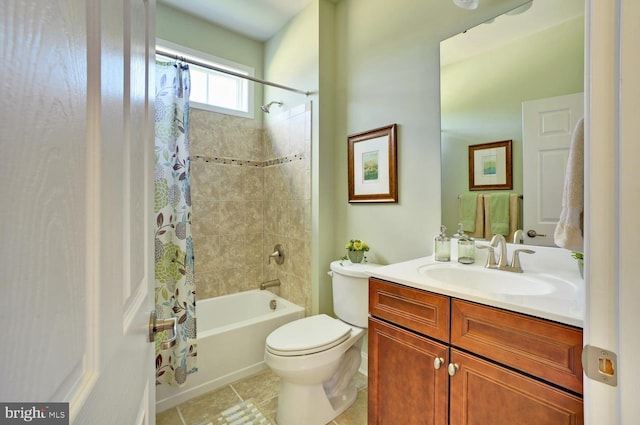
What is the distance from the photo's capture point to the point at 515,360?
860 mm

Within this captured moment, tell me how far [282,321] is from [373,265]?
0.83 metres

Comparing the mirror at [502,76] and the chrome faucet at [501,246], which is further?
the chrome faucet at [501,246]

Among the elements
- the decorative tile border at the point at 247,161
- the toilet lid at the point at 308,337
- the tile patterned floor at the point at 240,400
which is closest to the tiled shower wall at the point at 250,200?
the decorative tile border at the point at 247,161

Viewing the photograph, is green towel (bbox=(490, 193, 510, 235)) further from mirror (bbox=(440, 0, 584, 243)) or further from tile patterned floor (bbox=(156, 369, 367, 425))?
tile patterned floor (bbox=(156, 369, 367, 425))

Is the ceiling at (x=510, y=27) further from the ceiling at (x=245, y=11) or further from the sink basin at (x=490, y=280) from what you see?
the ceiling at (x=245, y=11)

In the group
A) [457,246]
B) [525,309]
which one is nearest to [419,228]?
[457,246]

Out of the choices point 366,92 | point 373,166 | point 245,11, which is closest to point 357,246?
point 373,166

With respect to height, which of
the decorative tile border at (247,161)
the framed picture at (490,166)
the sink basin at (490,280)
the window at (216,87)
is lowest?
the sink basin at (490,280)

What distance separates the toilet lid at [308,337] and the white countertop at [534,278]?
52cm

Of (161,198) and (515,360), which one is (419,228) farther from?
(161,198)

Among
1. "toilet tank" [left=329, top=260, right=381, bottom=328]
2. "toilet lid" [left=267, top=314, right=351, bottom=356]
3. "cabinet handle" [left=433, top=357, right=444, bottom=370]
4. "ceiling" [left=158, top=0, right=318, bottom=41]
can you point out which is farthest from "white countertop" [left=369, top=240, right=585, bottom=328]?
"ceiling" [left=158, top=0, right=318, bottom=41]

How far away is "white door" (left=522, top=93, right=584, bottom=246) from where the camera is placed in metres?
1.18

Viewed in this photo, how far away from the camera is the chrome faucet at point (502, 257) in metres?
1.26

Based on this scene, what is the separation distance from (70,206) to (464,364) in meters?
1.15
